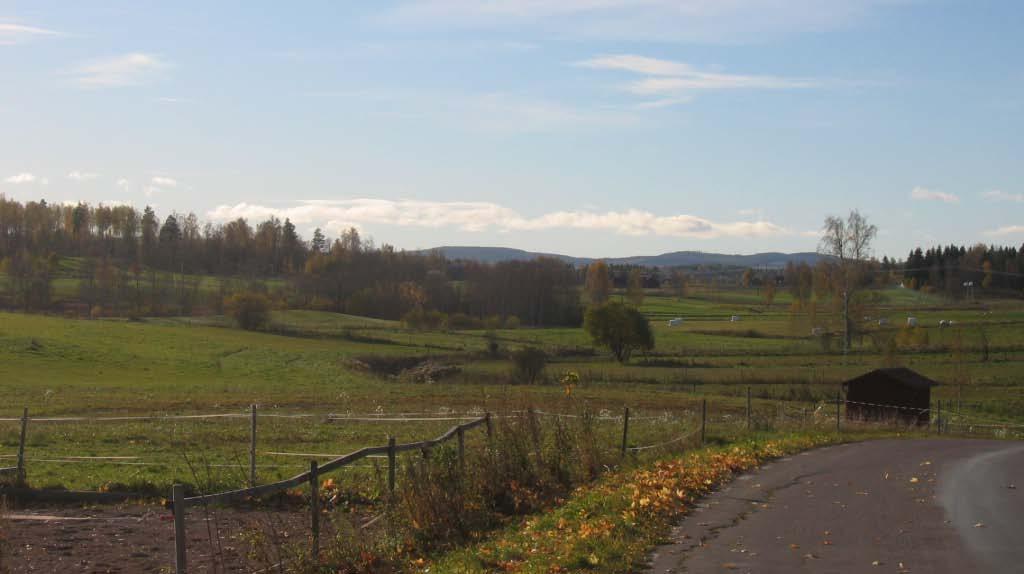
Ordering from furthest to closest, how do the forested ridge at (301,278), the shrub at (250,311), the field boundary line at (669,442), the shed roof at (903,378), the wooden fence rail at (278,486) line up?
the forested ridge at (301,278)
the shrub at (250,311)
the shed roof at (903,378)
the field boundary line at (669,442)
the wooden fence rail at (278,486)

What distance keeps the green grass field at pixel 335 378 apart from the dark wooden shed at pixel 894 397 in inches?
228

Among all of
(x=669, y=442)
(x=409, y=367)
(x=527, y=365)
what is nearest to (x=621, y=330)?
(x=409, y=367)

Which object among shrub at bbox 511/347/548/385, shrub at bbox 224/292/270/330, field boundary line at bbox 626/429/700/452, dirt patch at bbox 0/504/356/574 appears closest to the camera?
dirt patch at bbox 0/504/356/574

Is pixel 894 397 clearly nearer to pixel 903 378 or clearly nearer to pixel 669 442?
pixel 903 378

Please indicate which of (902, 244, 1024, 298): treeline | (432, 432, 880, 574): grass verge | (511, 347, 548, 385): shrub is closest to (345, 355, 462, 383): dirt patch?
(511, 347, 548, 385): shrub

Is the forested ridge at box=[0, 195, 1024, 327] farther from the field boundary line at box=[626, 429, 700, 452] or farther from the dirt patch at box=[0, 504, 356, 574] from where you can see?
the dirt patch at box=[0, 504, 356, 574]

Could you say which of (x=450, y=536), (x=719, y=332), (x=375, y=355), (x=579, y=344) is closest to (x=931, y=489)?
(x=450, y=536)

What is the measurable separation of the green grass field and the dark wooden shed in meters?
5.80

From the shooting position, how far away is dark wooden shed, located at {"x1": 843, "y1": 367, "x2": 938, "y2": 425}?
3747cm

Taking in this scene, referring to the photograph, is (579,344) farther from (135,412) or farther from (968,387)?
(135,412)

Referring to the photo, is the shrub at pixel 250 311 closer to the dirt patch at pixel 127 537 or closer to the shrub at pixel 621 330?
the shrub at pixel 621 330

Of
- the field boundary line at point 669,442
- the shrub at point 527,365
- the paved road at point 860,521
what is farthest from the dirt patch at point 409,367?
the paved road at point 860,521

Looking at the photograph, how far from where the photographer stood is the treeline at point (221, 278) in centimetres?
12356

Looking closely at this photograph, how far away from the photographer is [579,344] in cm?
9156
